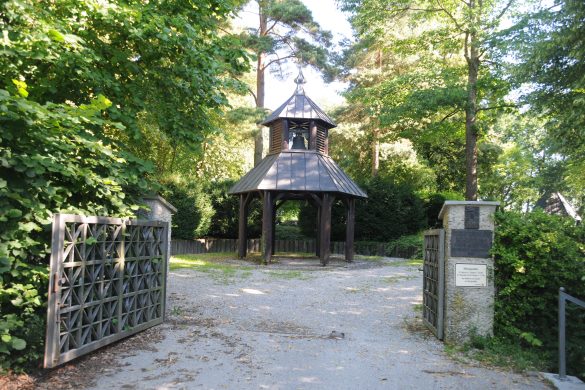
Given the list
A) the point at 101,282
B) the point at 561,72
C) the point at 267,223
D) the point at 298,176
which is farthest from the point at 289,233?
the point at 101,282

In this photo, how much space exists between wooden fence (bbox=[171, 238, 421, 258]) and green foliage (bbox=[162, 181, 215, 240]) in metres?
0.49

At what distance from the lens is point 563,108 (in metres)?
12.4

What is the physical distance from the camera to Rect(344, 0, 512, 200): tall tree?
56.9 ft

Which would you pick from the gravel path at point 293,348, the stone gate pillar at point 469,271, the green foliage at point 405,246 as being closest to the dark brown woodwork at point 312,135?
the green foliage at point 405,246

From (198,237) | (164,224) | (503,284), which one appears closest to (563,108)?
(503,284)

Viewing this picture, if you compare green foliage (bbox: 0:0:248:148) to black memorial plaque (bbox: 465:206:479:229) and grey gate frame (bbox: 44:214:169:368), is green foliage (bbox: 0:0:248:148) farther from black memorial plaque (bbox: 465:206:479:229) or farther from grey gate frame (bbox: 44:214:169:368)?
black memorial plaque (bbox: 465:206:479:229)

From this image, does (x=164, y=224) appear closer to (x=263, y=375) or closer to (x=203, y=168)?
(x=263, y=375)

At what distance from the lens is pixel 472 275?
6441 millimetres

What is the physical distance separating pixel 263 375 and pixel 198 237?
18.5 metres

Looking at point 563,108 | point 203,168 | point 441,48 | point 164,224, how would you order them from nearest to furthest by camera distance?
point 164,224
point 563,108
point 441,48
point 203,168

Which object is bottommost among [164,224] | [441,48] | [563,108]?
[164,224]

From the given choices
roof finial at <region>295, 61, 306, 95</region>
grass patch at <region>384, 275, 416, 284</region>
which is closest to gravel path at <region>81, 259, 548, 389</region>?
grass patch at <region>384, 275, 416, 284</region>

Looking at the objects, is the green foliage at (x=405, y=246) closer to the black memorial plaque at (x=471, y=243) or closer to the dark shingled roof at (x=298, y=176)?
the dark shingled roof at (x=298, y=176)

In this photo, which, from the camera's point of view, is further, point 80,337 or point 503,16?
point 503,16
